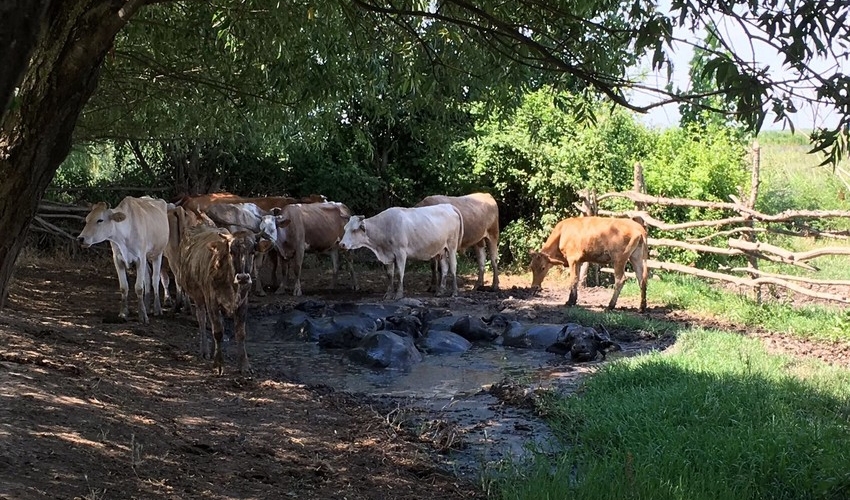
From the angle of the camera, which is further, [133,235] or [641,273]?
[641,273]

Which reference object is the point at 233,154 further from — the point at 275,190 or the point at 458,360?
the point at 458,360

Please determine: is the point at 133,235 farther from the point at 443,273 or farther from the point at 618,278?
the point at 618,278

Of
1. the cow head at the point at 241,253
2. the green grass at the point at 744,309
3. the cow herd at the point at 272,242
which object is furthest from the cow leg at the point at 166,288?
the green grass at the point at 744,309

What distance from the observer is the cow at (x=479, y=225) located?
1652 cm

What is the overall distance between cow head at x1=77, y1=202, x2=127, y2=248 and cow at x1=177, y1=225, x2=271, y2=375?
2.49 meters

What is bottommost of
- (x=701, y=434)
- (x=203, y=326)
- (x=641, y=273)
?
(x=701, y=434)

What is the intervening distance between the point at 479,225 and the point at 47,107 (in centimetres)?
1399

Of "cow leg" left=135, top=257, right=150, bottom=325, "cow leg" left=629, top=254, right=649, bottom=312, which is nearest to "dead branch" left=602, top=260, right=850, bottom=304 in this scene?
"cow leg" left=629, top=254, right=649, bottom=312

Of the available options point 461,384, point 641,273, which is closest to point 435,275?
point 641,273

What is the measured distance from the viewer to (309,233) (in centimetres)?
1614

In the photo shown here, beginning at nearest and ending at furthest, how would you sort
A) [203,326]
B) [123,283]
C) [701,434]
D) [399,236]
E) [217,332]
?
[701,434], [217,332], [203,326], [123,283], [399,236]

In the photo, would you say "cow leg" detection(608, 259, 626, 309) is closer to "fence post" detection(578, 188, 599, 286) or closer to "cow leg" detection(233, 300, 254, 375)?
"fence post" detection(578, 188, 599, 286)

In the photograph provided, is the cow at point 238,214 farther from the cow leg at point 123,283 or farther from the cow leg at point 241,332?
the cow leg at point 241,332

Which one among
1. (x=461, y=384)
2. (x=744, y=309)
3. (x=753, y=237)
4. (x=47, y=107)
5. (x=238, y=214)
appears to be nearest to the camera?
(x=47, y=107)
